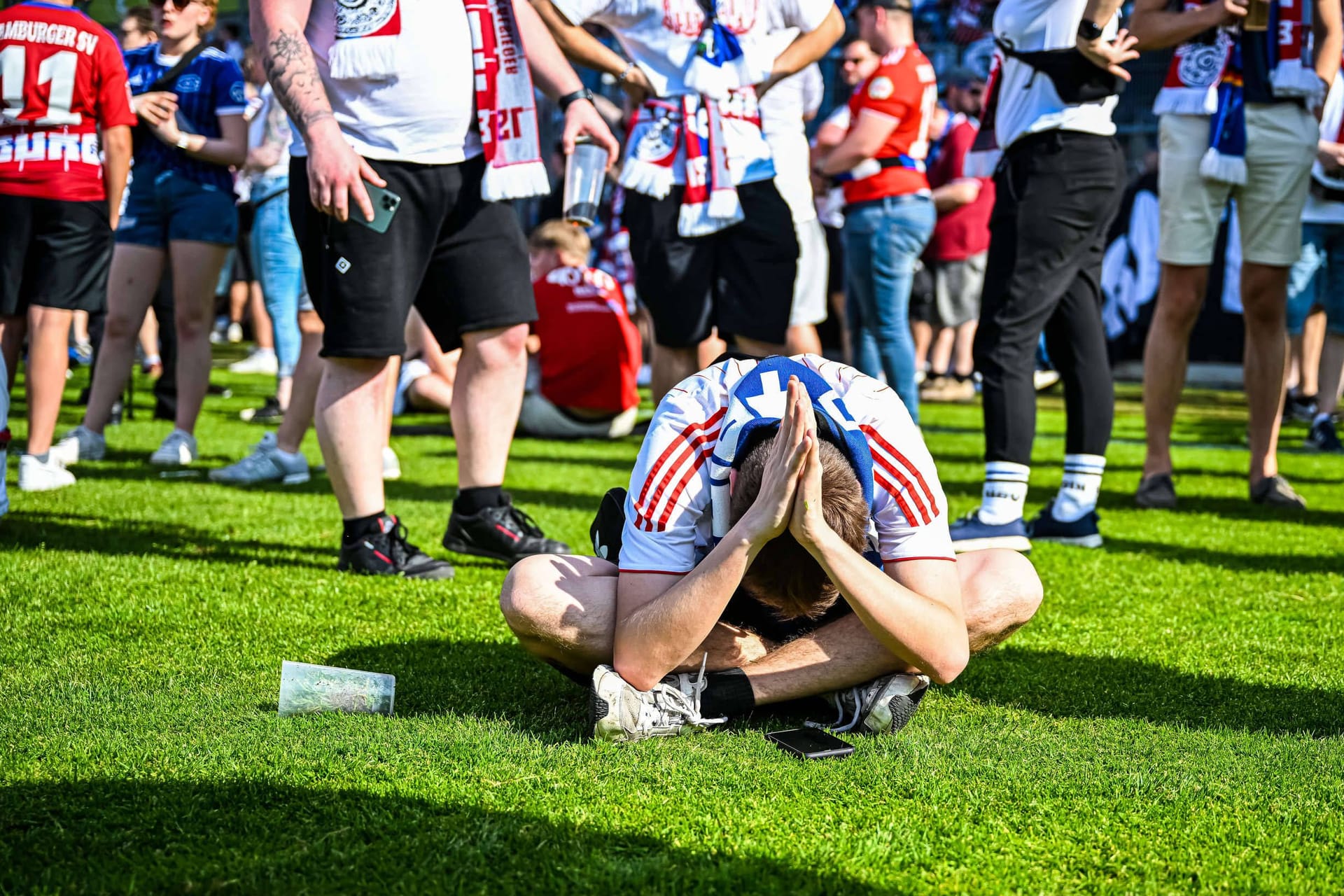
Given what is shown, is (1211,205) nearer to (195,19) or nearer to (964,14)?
(195,19)

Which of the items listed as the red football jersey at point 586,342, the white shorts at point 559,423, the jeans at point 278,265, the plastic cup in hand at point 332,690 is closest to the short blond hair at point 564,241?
the red football jersey at point 586,342

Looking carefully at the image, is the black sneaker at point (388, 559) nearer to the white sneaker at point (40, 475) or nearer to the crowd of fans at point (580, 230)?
the crowd of fans at point (580, 230)

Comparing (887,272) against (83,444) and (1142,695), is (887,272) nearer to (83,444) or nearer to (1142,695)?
(83,444)

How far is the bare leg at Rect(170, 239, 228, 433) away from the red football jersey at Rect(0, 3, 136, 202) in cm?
74

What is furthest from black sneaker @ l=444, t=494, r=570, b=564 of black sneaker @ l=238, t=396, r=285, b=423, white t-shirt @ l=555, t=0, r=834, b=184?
black sneaker @ l=238, t=396, r=285, b=423

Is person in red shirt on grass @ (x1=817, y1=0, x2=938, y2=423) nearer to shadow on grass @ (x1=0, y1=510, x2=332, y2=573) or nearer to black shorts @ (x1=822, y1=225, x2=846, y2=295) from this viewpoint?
shadow on grass @ (x1=0, y1=510, x2=332, y2=573)

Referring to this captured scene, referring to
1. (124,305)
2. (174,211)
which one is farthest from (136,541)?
(174,211)

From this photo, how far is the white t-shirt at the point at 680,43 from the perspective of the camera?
4.31 m

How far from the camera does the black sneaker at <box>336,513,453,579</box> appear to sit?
368 centimetres

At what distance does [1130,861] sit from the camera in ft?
6.05

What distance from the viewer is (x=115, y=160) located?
5.02 m

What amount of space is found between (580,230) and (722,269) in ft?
11.2

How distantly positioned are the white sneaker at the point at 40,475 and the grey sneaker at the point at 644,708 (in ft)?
11.5

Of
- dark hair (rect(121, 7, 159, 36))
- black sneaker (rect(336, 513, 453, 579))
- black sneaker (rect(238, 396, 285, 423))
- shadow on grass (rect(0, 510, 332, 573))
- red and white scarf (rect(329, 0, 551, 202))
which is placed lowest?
black sneaker (rect(238, 396, 285, 423))
